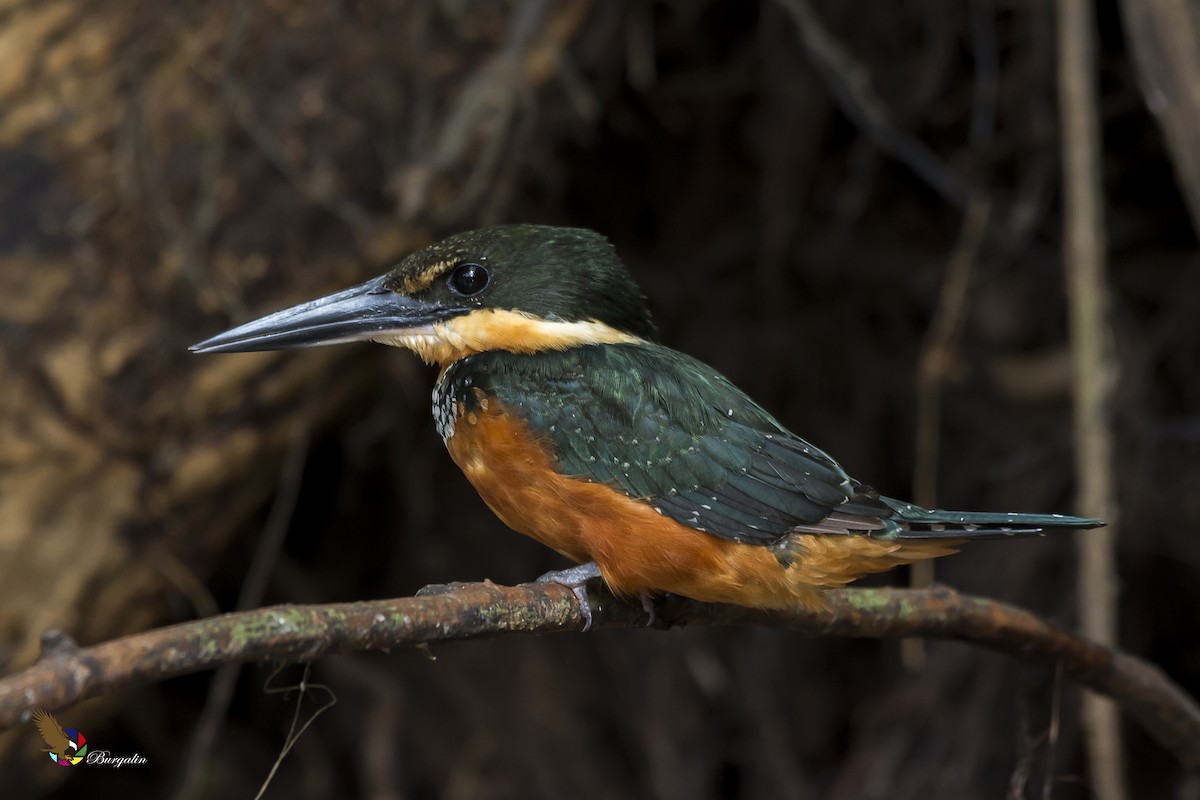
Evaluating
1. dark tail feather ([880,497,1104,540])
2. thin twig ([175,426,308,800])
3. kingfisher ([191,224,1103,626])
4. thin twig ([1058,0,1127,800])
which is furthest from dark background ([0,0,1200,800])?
dark tail feather ([880,497,1104,540])

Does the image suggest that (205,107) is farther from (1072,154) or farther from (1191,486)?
(1191,486)

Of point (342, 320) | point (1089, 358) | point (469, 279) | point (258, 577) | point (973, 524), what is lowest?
point (258, 577)

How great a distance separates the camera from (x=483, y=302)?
204 centimetres

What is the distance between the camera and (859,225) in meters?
3.64

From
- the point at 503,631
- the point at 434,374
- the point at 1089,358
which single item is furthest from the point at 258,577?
the point at 1089,358

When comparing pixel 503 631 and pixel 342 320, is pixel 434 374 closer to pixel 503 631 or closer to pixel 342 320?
pixel 342 320

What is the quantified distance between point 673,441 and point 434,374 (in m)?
1.61

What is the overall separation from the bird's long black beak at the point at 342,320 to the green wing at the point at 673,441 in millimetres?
129

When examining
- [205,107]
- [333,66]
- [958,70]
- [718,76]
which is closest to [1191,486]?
[958,70]

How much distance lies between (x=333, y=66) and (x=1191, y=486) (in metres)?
2.26

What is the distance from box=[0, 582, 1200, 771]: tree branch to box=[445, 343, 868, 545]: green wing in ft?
0.45

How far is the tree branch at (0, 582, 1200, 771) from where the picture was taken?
3.43 feet

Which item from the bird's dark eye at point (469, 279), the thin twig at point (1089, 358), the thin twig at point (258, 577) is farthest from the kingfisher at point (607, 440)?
the thin twig at point (258, 577)

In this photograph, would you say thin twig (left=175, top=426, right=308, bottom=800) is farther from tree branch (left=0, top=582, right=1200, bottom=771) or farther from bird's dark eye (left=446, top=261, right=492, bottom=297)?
tree branch (left=0, top=582, right=1200, bottom=771)
